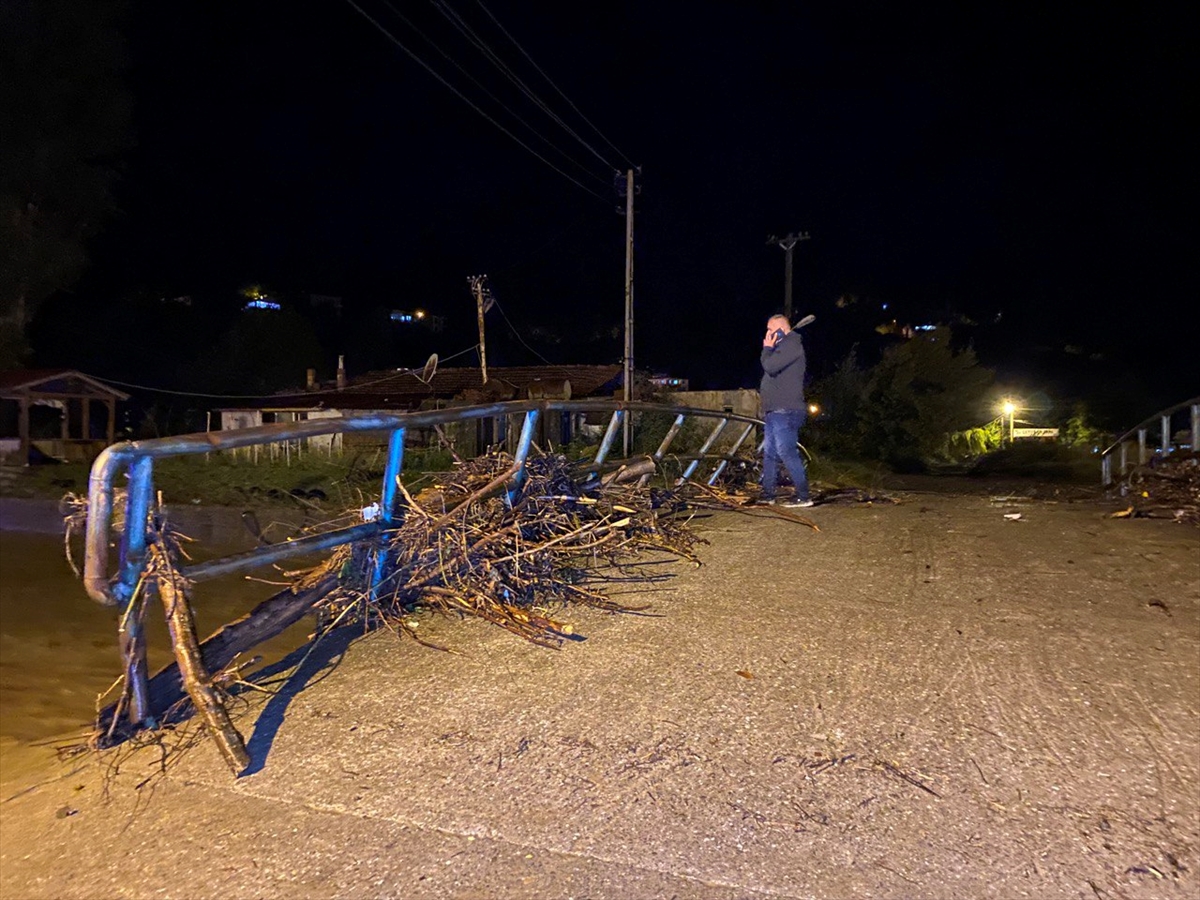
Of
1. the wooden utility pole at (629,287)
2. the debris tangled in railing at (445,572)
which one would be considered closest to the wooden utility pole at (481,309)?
the wooden utility pole at (629,287)

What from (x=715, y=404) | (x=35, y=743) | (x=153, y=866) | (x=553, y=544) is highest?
(x=715, y=404)

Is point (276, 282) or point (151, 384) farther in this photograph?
point (276, 282)

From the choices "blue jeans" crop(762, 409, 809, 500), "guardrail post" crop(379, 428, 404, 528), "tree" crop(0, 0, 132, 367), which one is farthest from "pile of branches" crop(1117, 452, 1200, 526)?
"tree" crop(0, 0, 132, 367)

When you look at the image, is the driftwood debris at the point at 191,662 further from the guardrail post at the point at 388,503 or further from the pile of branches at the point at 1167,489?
the pile of branches at the point at 1167,489

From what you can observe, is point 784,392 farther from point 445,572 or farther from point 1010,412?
point 1010,412

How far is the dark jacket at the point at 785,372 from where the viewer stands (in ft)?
25.8

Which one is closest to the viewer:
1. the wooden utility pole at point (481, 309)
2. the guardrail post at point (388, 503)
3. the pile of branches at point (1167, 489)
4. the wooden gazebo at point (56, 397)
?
the guardrail post at point (388, 503)

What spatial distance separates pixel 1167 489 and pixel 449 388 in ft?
80.2

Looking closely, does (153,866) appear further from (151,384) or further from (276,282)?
(276,282)

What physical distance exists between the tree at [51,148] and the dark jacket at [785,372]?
34.0 metres

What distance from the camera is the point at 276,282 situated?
203 feet

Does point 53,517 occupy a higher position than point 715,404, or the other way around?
point 715,404

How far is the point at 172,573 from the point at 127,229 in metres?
53.6

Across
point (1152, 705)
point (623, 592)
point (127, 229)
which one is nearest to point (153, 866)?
point (623, 592)
